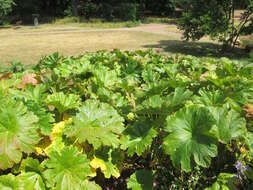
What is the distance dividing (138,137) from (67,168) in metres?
0.49

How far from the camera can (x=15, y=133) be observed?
1618 millimetres

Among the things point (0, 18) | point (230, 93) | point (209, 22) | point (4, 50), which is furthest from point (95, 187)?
point (0, 18)

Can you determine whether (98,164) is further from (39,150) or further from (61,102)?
(61,102)

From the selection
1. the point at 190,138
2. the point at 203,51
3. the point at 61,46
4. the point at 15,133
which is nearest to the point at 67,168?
the point at 15,133

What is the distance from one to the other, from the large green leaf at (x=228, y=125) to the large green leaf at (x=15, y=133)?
1.06 metres

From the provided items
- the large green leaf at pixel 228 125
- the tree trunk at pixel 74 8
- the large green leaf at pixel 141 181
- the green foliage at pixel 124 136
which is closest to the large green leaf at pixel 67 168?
the green foliage at pixel 124 136

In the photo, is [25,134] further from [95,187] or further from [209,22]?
[209,22]

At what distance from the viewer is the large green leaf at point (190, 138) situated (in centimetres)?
161

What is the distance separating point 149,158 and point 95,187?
2.19 ft

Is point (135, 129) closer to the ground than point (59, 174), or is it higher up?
higher up

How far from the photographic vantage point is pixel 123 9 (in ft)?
96.2

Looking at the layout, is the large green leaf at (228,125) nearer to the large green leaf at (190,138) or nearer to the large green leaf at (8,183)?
the large green leaf at (190,138)

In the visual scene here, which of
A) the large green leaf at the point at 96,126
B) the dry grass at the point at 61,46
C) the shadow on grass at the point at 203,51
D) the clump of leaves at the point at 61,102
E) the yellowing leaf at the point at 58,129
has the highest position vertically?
the clump of leaves at the point at 61,102

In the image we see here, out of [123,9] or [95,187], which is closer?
[95,187]
